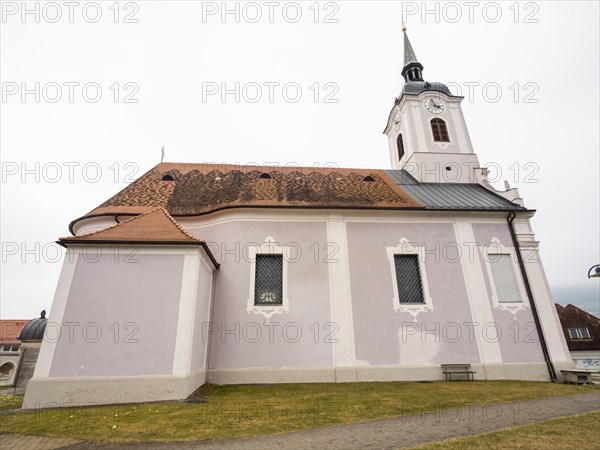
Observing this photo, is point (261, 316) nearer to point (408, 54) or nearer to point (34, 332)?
point (34, 332)

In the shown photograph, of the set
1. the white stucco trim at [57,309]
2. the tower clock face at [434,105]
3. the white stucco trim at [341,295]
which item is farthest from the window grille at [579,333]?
the white stucco trim at [57,309]

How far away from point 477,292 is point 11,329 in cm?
4425

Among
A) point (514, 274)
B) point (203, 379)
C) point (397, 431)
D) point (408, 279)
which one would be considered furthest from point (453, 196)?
point (203, 379)

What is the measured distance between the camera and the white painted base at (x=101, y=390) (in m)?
8.62

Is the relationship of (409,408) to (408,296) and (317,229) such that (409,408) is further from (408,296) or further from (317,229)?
(317,229)

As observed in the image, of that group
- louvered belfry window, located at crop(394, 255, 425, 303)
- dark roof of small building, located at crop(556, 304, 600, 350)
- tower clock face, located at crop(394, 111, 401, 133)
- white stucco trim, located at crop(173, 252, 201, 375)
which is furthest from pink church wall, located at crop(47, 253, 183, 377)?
dark roof of small building, located at crop(556, 304, 600, 350)

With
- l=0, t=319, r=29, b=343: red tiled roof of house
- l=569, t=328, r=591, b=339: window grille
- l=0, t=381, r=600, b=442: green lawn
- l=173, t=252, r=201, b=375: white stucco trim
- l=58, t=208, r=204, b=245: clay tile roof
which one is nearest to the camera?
l=0, t=381, r=600, b=442: green lawn

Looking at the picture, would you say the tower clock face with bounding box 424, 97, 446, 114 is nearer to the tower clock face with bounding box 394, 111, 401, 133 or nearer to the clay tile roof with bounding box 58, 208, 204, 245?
the tower clock face with bounding box 394, 111, 401, 133

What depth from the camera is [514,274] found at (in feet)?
46.6

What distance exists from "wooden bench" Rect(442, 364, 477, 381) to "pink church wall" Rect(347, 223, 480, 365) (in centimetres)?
25

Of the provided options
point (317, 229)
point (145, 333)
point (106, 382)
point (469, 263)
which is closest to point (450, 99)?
point (469, 263)

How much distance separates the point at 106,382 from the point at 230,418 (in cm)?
421

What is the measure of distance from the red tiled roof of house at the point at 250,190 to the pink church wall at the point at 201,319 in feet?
11.1

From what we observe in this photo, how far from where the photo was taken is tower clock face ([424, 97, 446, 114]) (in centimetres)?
2006
